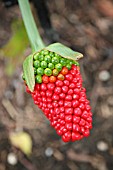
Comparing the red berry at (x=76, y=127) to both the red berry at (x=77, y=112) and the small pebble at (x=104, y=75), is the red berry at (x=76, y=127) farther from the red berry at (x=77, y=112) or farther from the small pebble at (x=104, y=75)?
the small pebble at (x=104, y=75)

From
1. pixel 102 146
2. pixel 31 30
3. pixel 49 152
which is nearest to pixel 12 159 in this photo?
pixel 49 152

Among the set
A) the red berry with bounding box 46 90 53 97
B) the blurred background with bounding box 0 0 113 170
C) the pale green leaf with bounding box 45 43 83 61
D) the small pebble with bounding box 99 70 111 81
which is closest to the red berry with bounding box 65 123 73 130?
the red berry with bounding box 46 90 53 97

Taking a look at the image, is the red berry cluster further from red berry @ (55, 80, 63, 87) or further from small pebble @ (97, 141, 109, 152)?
small pebble @ (97, 141, 109, 152)

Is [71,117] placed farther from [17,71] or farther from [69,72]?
[17,71]

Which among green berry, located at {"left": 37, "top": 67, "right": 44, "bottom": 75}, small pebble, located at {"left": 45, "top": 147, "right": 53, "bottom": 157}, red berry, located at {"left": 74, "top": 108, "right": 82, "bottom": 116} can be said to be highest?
green berry, located at {"left": 37, "top": 67, "right": 44, "bottom": 75}

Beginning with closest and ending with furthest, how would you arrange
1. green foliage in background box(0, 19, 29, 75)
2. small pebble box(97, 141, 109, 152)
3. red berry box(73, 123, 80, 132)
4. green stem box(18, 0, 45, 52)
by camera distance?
red berry box(73, 123, 80, 132), green stem box(18, 0, 45, 52), small pebble box(97, 141, 109, 152), green foliage in background box(0, 19, 29, 75)

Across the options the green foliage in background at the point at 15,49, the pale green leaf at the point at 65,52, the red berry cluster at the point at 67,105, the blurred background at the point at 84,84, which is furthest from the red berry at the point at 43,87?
the green foliage in background at the point at 15,49

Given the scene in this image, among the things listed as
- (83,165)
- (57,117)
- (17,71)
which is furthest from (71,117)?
(17,71)
